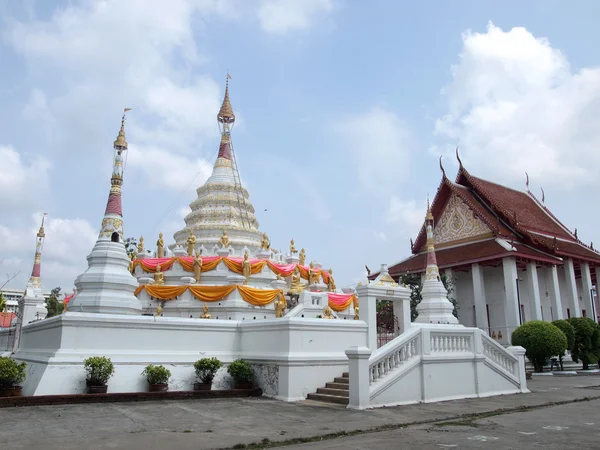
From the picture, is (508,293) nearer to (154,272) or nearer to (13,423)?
(154,272)

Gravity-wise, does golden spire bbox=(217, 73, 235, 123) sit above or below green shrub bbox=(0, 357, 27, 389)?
above

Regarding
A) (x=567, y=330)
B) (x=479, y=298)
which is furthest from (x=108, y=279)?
(x=479, y=298)

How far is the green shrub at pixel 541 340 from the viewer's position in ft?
68.8

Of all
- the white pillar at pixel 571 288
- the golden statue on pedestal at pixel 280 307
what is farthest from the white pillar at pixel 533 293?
the golden statue on pedestal at pixel 280 307

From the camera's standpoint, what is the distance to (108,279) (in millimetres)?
13891

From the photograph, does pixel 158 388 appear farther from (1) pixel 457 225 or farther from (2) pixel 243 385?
(1) pixel 457 225

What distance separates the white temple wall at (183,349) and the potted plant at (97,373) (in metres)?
0.29

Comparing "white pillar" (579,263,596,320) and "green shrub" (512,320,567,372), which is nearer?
Result: "green shrub" (512,320,567,372)

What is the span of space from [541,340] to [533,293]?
28.2ft

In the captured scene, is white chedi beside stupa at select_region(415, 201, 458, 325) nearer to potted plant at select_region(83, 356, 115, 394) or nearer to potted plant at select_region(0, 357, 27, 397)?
potted plant at select_region(83, 356, 115, 394)

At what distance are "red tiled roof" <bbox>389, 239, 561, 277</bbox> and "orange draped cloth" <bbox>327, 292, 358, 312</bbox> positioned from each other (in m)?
10.9

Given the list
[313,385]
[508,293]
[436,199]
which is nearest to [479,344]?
[313,385]

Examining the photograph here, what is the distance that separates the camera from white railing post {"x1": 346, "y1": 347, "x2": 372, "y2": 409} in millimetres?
10375

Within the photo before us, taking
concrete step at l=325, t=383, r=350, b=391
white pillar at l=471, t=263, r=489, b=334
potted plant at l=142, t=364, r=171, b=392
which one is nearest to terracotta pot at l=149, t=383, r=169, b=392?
potted plant at l=142, t=364, r=171, b=392
